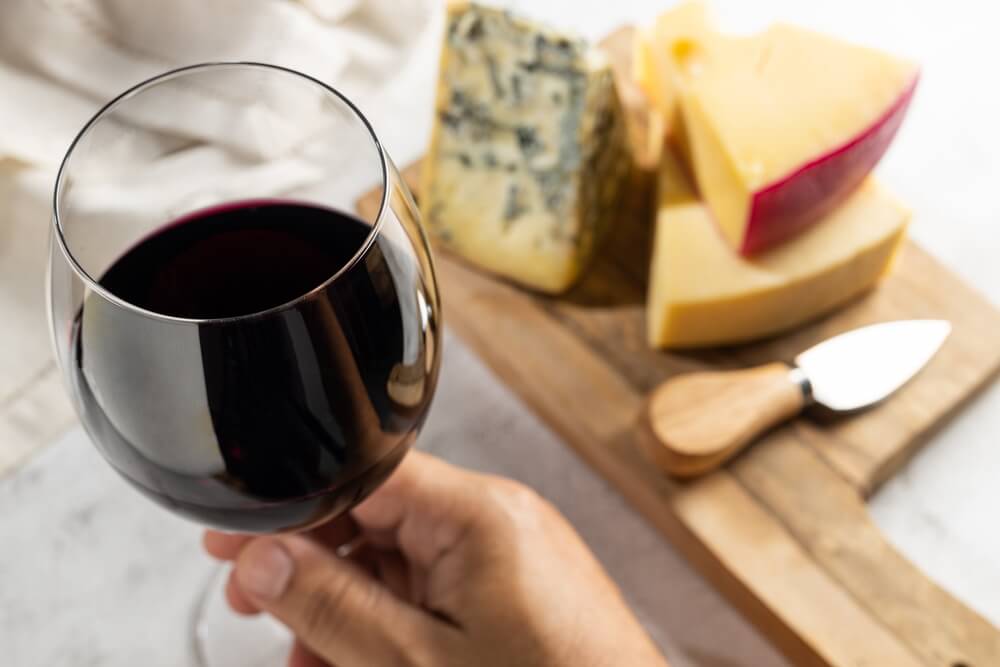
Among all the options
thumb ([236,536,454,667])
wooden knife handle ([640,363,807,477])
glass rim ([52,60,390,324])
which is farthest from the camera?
wooden knife handle ([640,363,807,477])

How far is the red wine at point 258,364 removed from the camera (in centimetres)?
44

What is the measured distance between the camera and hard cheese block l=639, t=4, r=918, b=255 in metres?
0.80

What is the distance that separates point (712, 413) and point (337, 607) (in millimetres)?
280

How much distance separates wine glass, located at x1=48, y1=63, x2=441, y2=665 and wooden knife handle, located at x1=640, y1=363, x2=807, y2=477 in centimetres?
25

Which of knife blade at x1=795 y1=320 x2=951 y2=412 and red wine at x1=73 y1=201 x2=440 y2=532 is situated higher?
red wine at x1=73 y1=201 x2=440 y2=532

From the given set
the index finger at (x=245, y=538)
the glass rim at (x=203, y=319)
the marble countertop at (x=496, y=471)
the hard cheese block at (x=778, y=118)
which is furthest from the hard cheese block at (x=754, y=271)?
the glass rim at (x=203, y=319)

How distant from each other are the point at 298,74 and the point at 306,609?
1.02 ft

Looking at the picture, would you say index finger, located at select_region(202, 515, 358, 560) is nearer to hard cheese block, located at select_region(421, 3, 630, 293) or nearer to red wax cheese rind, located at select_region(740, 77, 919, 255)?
hard cheese block, located at select_region(421, 3, 630, 293)

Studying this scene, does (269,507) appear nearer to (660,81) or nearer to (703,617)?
(703,617)

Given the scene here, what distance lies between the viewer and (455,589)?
670mm

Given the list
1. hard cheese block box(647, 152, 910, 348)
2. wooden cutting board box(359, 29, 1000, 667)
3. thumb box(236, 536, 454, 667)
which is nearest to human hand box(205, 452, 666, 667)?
thumb box(236, 536, 454, 667)

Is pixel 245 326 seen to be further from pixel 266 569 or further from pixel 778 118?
pixel 778 118

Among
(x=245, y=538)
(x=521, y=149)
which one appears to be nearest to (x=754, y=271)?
(x=521, y=149)

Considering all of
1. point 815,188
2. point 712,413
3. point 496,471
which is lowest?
point 496,471
